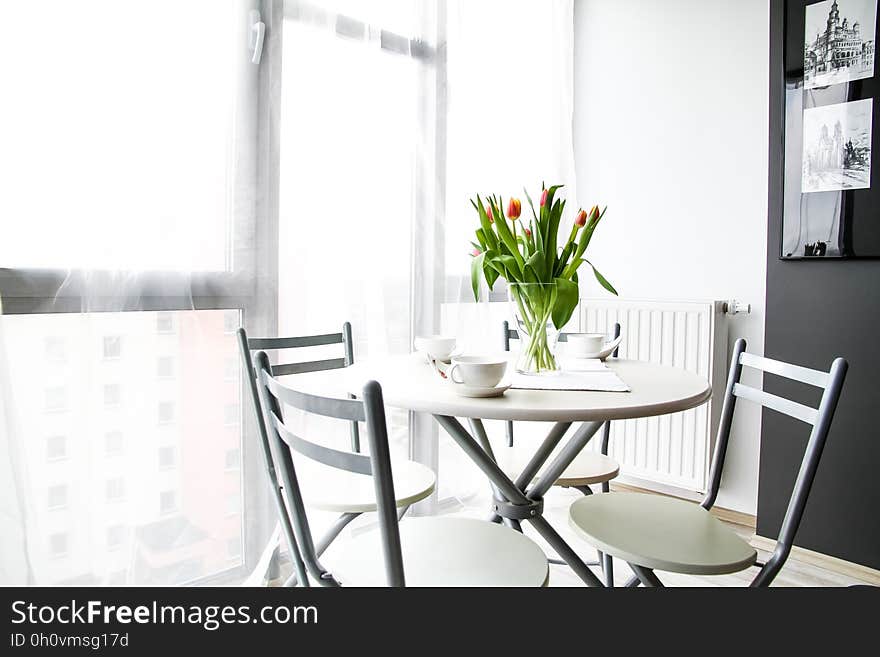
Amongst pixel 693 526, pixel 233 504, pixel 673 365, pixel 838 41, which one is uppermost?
pixel 838 41

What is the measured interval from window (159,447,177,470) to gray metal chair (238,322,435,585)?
0.41m

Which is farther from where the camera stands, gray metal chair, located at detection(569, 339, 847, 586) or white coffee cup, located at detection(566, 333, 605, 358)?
white coffee cup, located at detection(566, 333, 605, 358)

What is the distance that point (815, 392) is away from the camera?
2.59 meters

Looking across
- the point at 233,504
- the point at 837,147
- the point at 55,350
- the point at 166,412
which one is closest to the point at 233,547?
the point at 233,504

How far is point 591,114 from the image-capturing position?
3.58 m

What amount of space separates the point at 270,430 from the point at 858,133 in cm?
253

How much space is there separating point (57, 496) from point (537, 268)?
4.84 feet

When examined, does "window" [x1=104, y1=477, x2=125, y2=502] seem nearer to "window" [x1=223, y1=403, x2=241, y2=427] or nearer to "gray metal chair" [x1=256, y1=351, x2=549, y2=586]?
"window" [x1=223, y1=403, x2=241, y2=427]

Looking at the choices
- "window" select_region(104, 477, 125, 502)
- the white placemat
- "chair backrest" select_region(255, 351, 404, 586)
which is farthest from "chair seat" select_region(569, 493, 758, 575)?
"window" select_region(104, 477, 125, 502)

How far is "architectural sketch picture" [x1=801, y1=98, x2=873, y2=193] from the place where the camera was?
7.93ft

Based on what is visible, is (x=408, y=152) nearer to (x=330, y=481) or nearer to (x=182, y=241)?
(x=182, y=241)
